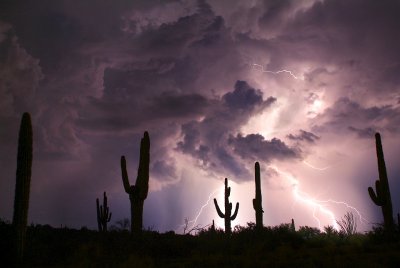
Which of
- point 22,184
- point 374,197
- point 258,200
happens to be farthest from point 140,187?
point 374,197

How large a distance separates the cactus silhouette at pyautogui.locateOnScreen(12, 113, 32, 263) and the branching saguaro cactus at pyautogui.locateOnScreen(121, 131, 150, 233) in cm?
686

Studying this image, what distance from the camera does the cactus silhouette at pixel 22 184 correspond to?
14.5 meters

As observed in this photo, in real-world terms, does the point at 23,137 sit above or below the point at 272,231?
above

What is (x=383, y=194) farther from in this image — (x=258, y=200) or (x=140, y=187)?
A: (x=140, y=187)

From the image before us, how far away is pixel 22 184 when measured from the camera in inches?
597

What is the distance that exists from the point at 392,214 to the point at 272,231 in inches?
304

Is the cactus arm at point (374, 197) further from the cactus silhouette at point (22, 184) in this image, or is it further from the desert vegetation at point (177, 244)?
the cactus silhouette at point (22, 184)

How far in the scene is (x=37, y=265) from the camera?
1394 cm

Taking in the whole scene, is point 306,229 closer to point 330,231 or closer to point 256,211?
point 330,231

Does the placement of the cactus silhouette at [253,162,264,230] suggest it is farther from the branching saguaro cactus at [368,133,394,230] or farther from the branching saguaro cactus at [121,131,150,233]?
the branching saguaro cactus at [121,131,150,233]

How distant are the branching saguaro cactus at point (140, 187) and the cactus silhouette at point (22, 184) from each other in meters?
6.86

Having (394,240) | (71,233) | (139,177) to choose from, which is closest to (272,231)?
(394,240)

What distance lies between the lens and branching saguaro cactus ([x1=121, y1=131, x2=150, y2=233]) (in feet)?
71.6

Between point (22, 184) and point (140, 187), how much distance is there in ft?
26.2
